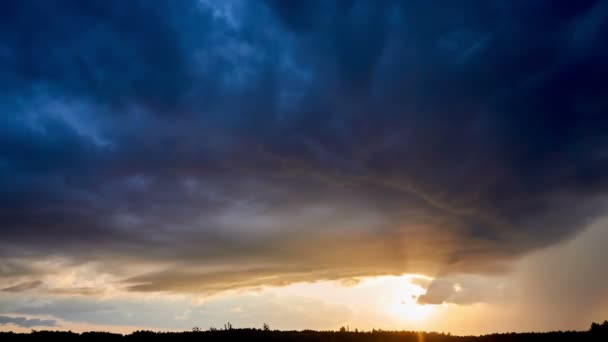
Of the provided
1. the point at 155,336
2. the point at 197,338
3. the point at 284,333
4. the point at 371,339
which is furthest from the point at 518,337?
the point at 155,336

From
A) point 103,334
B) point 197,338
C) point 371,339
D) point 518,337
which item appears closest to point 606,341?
point 518,337

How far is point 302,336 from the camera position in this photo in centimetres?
3875

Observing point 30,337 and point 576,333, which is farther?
point 576,333

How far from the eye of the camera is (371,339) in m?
39.0

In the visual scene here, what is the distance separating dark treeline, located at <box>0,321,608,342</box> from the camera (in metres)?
38.1

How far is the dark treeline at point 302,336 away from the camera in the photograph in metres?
38.1

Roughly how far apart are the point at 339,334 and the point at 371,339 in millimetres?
2097

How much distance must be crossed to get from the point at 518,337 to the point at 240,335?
60.9 ft

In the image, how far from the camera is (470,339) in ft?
133

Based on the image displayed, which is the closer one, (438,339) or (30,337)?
(30,337)

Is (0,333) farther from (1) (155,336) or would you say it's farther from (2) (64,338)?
(1) (155,336)

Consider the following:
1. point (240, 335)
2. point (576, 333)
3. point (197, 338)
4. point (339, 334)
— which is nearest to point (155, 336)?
point (197, 338)

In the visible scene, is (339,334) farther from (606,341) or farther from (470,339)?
(606,341)

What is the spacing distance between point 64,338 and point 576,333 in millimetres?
33260
